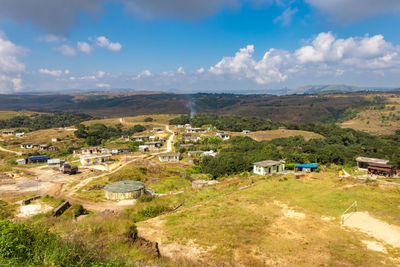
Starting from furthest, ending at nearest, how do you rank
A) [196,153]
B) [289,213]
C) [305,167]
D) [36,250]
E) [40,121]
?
[40,121]
[196,153]
[305,167]
[289,213]
[36,250]

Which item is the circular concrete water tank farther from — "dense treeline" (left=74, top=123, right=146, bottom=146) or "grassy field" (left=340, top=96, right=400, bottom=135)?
"grassy field" (left=340, top=96, right=400, bottom=135)

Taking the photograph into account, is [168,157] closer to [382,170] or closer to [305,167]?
[305,167]

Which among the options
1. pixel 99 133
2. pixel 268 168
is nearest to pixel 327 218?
pixel 268 168

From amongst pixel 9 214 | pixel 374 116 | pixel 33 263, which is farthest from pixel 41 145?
pixel 374 116

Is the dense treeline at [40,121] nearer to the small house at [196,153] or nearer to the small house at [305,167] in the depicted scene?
the small house at [196,153]

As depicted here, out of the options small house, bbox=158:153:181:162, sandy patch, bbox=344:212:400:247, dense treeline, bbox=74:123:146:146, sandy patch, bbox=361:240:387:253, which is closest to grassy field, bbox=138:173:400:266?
sandy patch, bbox=361:240:387:253
